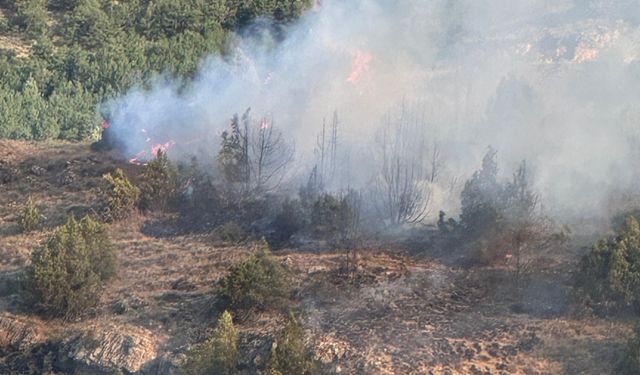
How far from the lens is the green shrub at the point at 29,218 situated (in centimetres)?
2541

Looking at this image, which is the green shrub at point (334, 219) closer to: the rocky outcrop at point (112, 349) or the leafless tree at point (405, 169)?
the leafless tree at point (405, 169)

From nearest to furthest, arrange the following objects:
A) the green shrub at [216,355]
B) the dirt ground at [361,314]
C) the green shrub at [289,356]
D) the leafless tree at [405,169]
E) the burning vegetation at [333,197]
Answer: the green shrub at [289,356] → the green shrub at [216,355] → the dirt ground at [361,314] → the burning vegetation at [333,197] → the leafless tree at [405,169]

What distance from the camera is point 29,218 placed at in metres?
25.4

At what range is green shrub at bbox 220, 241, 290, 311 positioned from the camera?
2008cm

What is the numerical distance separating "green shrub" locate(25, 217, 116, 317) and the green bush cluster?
16640 mm

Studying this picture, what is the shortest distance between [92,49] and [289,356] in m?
34.0

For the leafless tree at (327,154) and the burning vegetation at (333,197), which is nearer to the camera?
the burning vegetation at (333,197)

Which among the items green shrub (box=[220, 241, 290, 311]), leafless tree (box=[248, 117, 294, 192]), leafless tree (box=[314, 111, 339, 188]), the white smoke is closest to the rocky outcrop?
green shrub (box=[220, 241, 290, 311])

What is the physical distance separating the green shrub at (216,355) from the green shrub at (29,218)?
985 cm

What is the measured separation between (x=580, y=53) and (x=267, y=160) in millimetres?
16084

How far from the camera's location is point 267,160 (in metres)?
28.6

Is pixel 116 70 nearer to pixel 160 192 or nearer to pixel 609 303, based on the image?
pixel 160 192

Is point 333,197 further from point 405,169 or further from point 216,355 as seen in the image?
point 216,355

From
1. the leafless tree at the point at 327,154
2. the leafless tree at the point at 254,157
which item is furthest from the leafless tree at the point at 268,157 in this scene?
→ the leafless tree at the point at 327,154
